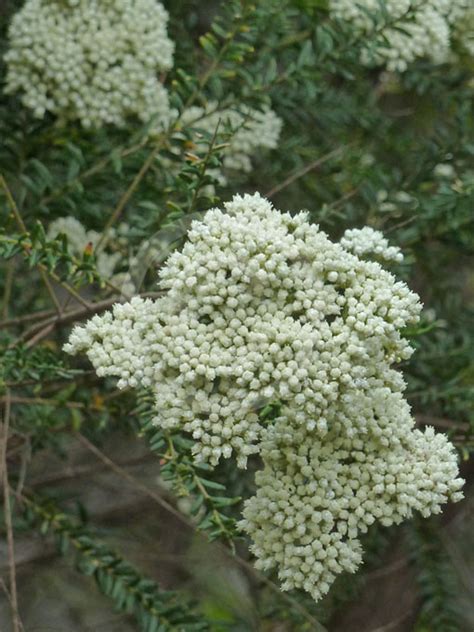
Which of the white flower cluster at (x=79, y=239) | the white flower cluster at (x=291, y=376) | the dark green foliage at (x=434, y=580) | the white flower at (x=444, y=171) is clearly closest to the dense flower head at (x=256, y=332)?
the white flower cluster at (x=291, y=376)

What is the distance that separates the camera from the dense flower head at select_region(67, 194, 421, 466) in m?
1.59

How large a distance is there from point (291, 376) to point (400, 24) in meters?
1.41

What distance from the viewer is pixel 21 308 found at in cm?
280

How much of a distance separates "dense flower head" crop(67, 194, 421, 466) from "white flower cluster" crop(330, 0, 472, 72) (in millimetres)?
925

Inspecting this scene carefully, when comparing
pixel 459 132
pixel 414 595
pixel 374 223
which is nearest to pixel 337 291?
pixel 374 223

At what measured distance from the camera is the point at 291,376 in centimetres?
157

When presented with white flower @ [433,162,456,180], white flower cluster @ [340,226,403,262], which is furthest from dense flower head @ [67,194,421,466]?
white flower @ [433,162,456,180]

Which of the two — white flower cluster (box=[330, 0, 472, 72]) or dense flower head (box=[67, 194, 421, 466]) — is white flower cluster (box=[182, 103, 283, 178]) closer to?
white flower cluster (box=[330, 0, 472, 72])

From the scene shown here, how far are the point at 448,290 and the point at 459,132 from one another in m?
0.62

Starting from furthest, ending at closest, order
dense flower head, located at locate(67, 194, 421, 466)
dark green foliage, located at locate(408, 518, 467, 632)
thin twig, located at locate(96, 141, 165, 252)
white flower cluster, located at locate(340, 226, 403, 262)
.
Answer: dark green foliage, located at locate(408, 518, 467, 632) < thin twig, located at locate(96, 141, 165, 252) < white flower cluster, located at locate(340, 226, 403, 262) < dense flower head, located at locate(67, 194, 421, 466)

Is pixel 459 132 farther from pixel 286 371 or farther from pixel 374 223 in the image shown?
pixel 286 371

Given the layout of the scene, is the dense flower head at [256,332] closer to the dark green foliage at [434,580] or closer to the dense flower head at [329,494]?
the dense flower head at [329,494]

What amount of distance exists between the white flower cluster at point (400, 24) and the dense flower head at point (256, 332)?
0.93m

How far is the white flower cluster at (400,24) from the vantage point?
8.02ft
